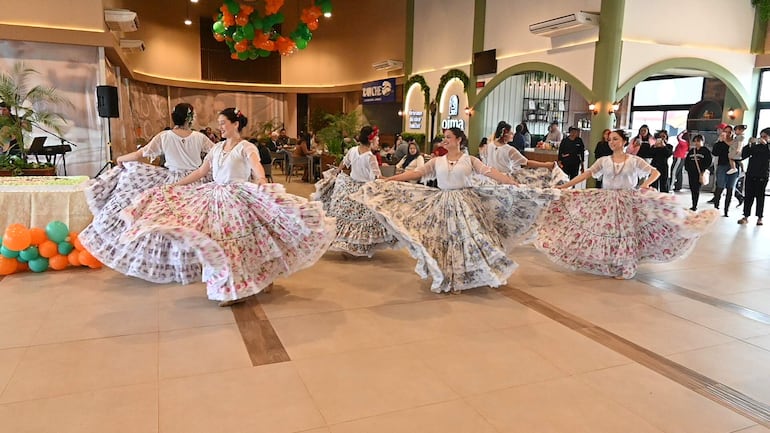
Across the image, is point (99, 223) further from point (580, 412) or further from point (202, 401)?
Answer: point (580, 412)

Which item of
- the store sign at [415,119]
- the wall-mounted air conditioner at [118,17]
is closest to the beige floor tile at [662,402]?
the wall-mounted air conditioner at [118,17]

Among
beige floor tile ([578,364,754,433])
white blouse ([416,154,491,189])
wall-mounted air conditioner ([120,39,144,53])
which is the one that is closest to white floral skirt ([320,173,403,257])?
white blouse ([416,154,491,189])

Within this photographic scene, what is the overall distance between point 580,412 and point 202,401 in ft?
6.48

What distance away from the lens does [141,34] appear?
58.7 feet

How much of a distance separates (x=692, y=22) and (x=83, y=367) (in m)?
13.0

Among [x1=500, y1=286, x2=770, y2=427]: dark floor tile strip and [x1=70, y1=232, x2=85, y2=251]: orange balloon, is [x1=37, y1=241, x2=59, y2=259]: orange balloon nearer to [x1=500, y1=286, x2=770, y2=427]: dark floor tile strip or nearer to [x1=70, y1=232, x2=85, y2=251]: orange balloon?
[x1=70, y1=232, x2=85, y2=251]: orange balloon

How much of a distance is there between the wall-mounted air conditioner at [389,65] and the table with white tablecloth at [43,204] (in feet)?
46.0

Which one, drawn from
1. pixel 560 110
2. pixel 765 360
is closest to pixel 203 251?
pixel 765 360

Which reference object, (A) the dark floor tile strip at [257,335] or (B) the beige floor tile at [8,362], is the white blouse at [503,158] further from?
(B) the beige floor tile at [8,362]

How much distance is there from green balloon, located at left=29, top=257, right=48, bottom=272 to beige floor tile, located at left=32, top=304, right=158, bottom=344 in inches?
46.6

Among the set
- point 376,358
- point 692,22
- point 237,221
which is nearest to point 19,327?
point 237,221

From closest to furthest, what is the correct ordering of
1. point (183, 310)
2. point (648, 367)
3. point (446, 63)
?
point (648, 367), point (183, 310), point (446, 63)

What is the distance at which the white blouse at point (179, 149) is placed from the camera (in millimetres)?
5227

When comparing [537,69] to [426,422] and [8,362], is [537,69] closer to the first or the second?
[426,422]
